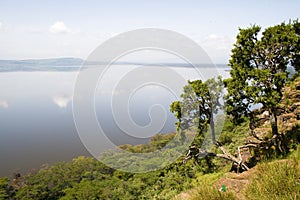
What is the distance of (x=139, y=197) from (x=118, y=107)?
46.6 feet

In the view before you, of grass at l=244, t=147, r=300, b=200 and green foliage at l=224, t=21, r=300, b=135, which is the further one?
green foliage at l=224, t=21, r=300, b=135

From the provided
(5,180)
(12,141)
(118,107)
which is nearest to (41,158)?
(12,141)

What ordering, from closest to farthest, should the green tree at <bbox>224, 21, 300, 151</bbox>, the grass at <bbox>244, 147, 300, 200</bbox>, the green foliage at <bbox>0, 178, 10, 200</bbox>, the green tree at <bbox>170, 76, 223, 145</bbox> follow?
the grass at <bbox>244, 147, 300, 200</bbox> < the green tree at <bbox>224, 21, 300, 151</bbox> < the green tree at <bbox>170, 76, 223, 145</bbox> < the green foliage at <bbox>0, 178, 10, 200</bbox>

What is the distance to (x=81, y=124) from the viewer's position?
9344 mm

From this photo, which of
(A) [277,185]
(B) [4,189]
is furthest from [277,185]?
(B) [4,189]

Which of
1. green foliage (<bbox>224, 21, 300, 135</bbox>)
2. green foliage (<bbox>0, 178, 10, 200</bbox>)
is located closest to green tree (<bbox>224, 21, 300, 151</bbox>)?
green foliage (<bbox>224, 21, 300, 135</bbox>)

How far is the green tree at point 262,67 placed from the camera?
9516 mm

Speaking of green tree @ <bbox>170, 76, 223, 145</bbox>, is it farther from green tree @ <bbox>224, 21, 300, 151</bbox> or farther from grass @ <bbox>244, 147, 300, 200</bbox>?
grass @ <bbox>244, 147, 300, 200</bbox>

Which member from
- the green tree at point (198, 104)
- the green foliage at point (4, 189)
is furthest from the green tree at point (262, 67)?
the green foliage at point (4, 189)

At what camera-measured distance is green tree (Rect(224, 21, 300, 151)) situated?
952 cm

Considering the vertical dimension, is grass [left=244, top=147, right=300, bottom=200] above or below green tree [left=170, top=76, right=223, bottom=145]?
below

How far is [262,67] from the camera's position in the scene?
401 inches

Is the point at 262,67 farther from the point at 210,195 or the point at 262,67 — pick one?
the point at 210,195

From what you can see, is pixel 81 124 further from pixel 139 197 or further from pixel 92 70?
pixel 139 197
